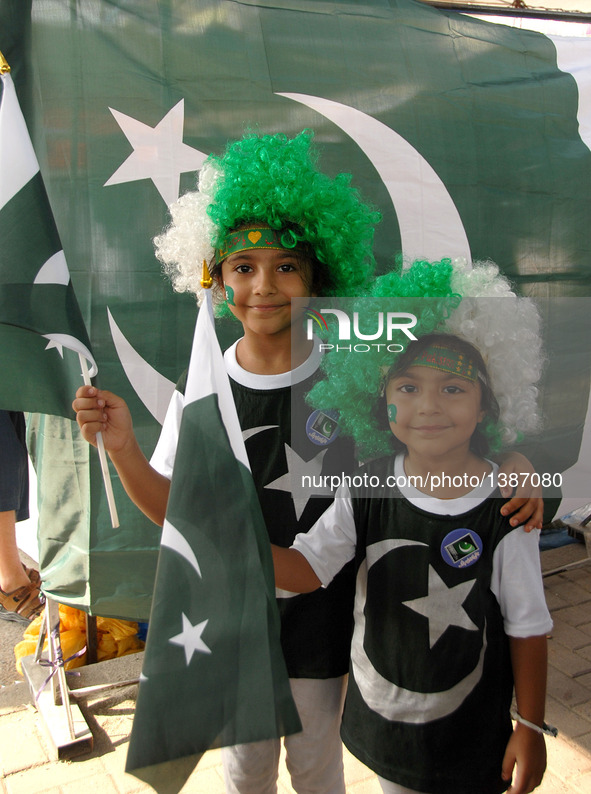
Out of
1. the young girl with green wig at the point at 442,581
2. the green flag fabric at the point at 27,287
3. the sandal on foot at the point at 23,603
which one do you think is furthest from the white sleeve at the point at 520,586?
the sandal on foot at the point at 23,603

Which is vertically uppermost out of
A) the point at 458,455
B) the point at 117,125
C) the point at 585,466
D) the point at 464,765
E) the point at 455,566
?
the point at 117,125

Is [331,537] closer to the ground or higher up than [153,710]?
higher up

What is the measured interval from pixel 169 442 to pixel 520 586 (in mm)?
852

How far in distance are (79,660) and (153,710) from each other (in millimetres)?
1823

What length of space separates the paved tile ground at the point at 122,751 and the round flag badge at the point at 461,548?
3.98 feet

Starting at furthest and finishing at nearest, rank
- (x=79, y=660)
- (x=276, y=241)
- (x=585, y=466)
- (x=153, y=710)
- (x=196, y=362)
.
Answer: (x=585, y=466), (x=79, y=660), (x=276, y=241), (x=196, y=362), (x=153, y=710)

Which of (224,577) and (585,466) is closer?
(224,577)

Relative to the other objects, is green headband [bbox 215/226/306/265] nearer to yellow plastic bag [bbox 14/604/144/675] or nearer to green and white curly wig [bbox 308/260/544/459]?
green and white curly wig [bbox 308/260/544/459]

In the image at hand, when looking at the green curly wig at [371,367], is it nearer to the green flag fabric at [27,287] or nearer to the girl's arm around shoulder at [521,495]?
the girl's arm around shoulder at [521,495]

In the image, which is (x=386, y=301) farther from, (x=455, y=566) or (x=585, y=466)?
(x=585, y=466)

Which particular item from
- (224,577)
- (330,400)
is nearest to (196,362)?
(330,400)

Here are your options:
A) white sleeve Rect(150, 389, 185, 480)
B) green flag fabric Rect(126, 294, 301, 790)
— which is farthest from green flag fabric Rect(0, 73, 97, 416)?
green flag fabric Rect(126, 294, 301, 790)

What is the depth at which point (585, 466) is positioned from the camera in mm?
2953

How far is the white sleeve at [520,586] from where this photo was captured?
4.31ft
